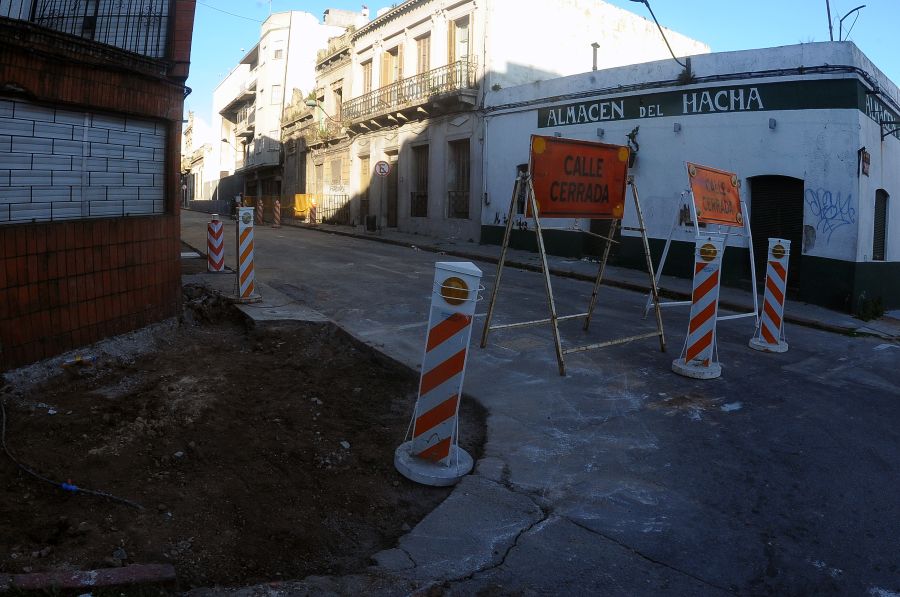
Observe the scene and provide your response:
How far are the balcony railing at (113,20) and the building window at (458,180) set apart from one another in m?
14.9

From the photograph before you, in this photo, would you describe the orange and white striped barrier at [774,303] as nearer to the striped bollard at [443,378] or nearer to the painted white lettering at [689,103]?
the striped bollard at [443,378]

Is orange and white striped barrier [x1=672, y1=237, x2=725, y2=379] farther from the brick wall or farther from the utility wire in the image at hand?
the brick wall

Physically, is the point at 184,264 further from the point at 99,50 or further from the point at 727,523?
the point at 727,523

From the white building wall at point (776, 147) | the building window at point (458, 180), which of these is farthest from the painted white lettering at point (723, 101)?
the building window at point (458, 180)

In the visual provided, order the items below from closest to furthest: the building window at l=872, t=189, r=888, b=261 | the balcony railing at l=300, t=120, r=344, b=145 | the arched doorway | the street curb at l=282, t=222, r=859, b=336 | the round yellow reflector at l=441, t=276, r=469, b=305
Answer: the round yellow reflector at l=441, t=276, r=469, b=305 < the street curb at l=282, t=222, r=859, b=336 < the arched doorway < the building window at l=872, t=189, r=888, b=261 < the balcony railing at l=300, t=120, r=344, b=145

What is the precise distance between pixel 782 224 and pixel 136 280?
11598 mm

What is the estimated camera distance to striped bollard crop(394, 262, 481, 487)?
404 centimetres

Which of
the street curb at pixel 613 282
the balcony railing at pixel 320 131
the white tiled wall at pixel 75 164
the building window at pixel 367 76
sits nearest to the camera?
the white tiled wall at pixel 75 164

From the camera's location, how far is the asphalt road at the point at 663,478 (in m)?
3.13

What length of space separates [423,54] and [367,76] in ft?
17.1

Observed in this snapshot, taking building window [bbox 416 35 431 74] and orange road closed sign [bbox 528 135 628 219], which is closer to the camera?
orange road closed sign [bbox 528 135 628 219]

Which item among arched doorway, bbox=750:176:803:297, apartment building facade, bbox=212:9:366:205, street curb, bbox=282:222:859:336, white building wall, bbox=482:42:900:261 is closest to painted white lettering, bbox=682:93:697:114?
white building wall, bbox=482:42:900:261

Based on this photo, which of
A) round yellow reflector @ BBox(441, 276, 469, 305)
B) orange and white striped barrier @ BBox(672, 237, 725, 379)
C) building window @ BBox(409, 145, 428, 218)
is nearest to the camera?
round yellow reflector @ BBox(441, 276, 469, 305)

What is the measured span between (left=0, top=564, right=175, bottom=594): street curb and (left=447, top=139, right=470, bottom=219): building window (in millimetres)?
19720
